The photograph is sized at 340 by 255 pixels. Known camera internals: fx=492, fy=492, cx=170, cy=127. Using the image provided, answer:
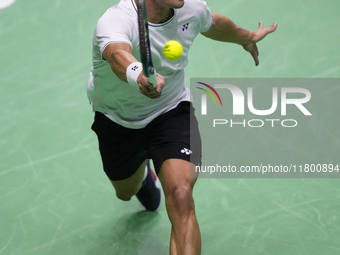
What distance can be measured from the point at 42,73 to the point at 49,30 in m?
0.89

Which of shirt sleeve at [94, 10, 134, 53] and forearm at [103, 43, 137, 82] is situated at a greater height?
shirt sleeve at [94, 10, 134, 53]

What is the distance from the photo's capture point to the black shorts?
10.2ft

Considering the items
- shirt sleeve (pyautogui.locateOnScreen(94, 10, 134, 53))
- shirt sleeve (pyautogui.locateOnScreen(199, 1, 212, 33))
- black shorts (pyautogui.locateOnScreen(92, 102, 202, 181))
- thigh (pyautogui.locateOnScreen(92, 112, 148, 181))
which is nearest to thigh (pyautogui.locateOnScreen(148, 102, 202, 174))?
black shorts (pyautogui.locateOnScreen(92, 102, 202, 181))

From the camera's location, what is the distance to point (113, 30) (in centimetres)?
278

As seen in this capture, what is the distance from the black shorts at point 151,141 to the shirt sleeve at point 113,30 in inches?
27.2

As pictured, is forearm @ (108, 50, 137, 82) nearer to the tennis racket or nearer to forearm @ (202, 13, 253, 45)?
the tennis racket

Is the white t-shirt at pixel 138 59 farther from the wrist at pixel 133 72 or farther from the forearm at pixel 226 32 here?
the wrist at pixel 133 72

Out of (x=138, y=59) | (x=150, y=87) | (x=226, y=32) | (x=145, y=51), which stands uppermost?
(x=145, y=51)

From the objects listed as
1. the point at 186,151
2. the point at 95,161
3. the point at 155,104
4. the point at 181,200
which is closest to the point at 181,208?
the point at 181,200

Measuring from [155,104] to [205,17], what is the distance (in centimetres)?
69

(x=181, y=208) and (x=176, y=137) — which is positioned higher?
(x=176, y=137)

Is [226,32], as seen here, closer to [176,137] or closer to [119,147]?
[176,137]

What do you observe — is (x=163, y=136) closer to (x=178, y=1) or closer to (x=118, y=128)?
(x=118, y=128)

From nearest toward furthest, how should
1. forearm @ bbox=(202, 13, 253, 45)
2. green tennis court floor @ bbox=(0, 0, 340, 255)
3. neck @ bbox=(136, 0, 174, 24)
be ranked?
1. neck @ bbox=(136, 0, 174, 24)
2. forearm @ bbox=(202, 13, 253, 45)
3. green tennis court floor @ bbox=(0, 0, 340, 255)
